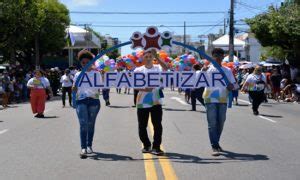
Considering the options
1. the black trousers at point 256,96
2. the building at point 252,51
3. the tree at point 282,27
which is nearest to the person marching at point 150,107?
the black trousers at point 256,96

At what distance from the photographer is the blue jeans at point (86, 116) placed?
9172 millimetres

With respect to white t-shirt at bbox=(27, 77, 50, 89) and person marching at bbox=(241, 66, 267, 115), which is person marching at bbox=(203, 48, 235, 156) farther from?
white t-shirt at bbox=(27, 77, 50, 89)

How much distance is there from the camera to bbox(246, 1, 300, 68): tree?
1230 inches

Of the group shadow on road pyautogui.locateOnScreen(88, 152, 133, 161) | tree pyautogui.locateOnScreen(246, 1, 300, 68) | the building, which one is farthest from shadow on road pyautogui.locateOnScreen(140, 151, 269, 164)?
the building

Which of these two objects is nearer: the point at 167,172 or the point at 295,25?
the point at 167,172

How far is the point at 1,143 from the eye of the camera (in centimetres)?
1116

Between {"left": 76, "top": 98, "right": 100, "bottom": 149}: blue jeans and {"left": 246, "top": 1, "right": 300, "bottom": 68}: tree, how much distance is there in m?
23.5

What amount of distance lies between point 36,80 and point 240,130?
7.67 m

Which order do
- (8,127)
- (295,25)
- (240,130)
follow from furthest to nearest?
(295,25), (8,127), (240,130)

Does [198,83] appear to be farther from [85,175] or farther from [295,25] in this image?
[295,25]

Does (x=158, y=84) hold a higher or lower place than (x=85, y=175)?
higher

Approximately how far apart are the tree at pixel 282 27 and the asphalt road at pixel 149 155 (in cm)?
1685

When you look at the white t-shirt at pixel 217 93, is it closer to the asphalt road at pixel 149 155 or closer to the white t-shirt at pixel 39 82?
the asphalt road at pixel 149 155

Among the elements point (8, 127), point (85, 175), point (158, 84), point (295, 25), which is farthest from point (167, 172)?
point (295, 25)
